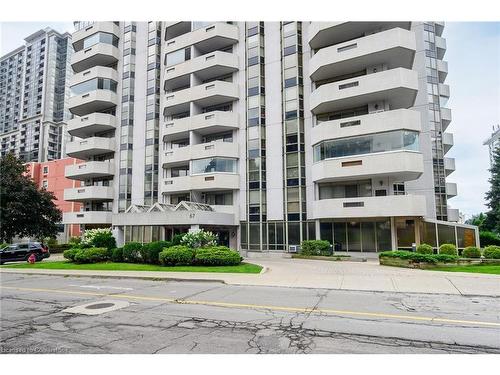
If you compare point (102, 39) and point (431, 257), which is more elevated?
point (102, 39)

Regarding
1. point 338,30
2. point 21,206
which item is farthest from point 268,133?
Answer: point 21,206

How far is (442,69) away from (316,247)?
24.9 m

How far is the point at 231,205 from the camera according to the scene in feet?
99.3

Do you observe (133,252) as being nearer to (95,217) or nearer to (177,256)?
(177,256)

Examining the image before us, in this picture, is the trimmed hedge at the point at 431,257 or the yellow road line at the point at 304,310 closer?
the yellow road line at the point at 304,310

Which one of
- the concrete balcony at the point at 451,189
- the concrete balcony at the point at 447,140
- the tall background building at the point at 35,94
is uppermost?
the tall background building at the point at 35,94

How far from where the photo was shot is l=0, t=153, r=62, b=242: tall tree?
108 ft

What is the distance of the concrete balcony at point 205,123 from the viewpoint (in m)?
30.4

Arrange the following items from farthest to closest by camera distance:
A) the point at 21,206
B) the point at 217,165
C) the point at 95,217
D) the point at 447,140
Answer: the point at 95,217 < the point at 21,206 < the point at 447,140 < the point at 217,165

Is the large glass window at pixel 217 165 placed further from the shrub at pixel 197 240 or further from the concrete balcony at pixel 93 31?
the concrete balcony at pixel 93 31

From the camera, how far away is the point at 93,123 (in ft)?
125

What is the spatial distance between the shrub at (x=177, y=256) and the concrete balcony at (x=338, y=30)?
775 inches

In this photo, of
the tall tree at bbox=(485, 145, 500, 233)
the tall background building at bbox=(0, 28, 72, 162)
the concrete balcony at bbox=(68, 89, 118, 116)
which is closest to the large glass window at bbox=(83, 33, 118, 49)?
the concrete balcony at bbox=(68, 89, 118, 116)

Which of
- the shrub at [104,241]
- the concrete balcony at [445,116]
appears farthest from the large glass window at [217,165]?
the concrete balcony at [445,116]
